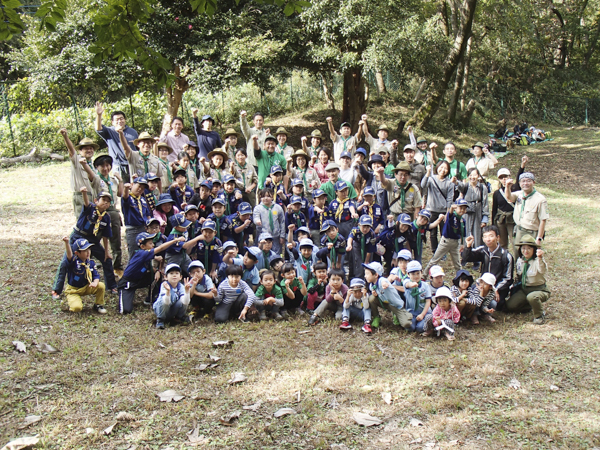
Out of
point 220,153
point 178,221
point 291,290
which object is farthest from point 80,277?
point 220,153

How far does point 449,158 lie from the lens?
8289mm

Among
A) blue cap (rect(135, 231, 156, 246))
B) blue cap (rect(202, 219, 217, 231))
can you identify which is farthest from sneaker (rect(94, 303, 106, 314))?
blue cap (rect(202, 219, 217, 231))

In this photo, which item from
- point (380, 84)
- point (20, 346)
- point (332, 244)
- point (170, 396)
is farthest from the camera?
point (380, 84)

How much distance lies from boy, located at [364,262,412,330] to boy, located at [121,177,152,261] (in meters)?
3.09

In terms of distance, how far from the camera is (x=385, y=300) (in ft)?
20.4

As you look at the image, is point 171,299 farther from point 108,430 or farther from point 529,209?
point 529,209

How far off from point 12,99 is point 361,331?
1402cm

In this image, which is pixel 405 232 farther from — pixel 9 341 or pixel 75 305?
pixel 9 341

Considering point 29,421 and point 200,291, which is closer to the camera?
point 29,421

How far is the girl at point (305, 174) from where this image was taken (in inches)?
332

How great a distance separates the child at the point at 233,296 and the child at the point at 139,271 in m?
0.87

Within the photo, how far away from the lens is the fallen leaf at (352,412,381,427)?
14.2 feet

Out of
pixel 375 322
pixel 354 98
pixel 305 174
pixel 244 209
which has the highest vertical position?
pixel 354 98

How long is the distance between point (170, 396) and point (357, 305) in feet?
8.51
